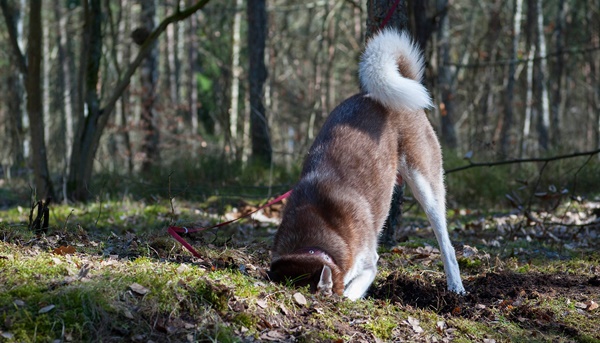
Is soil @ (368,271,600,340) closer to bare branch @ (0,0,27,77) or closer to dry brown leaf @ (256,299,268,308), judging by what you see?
dry brown leaf @ (256,299,268,308)

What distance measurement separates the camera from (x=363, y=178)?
5246mm

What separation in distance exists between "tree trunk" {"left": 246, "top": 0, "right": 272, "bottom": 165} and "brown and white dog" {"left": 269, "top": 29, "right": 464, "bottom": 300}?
7263mm

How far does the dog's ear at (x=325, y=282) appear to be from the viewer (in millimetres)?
4328

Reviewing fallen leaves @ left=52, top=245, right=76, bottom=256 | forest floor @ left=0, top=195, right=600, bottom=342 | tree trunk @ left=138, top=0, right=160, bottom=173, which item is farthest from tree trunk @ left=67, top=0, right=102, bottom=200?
tree trunk @ left=138, top=0, right=160, bottom=173

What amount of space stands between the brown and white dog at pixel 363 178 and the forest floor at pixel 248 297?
21 centimetres

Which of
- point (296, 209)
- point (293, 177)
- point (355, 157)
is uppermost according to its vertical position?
point (355, 157)

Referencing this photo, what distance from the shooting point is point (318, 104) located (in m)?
17.8

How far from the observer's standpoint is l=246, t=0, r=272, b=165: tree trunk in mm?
12961

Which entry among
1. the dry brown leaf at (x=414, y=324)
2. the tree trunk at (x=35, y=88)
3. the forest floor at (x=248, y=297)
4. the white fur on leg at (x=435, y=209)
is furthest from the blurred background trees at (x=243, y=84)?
the dry brown leaf at (x=414, y=324)

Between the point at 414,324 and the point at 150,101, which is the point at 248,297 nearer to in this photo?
the point at 414,324

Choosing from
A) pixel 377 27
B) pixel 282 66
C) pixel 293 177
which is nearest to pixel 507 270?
pixel 377 27

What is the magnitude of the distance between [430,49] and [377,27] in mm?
5948

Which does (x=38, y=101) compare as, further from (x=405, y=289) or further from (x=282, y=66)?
(x=282, y=66)

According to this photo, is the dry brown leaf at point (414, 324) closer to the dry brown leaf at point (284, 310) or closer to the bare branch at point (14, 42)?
the dry brown leaf at point (284, 310)
